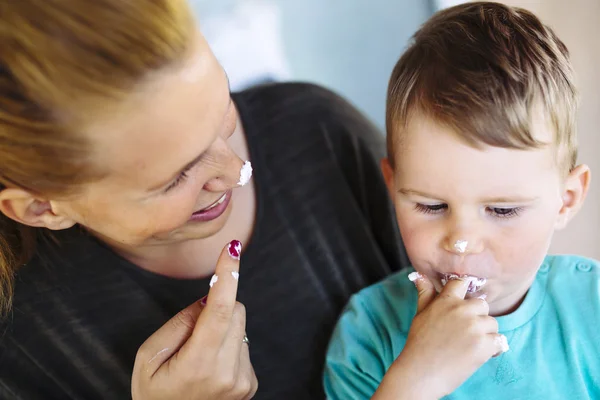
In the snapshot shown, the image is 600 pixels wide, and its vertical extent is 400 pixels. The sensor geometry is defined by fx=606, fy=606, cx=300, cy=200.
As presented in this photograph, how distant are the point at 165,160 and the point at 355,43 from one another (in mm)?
787

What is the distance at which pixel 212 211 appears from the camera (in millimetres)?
952

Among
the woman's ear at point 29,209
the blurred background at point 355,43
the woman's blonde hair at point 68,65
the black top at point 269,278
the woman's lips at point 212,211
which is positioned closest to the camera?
the woman's blonde hair at point 68,65

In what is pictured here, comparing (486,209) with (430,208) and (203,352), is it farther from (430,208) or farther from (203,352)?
(203,352)

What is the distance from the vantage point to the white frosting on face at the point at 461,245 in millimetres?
883

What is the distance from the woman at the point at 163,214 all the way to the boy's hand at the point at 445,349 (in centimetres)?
26

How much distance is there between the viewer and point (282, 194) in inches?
44.8

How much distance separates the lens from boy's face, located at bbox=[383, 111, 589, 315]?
2.81ft

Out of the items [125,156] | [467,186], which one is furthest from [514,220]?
[125,156]

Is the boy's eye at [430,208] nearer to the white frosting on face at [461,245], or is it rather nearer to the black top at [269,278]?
the white frosting on face at [461,245]

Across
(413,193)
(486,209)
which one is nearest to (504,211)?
(486,209)

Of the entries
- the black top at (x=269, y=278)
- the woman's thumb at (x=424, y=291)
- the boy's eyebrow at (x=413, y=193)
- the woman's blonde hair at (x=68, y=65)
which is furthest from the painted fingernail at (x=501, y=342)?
the woman's blonde hair at (x=68, y=65)

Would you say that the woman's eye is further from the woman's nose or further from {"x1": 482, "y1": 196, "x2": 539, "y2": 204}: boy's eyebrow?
{"x1": 482, "y1": 196, "x2": 539, "y2": 204}: boy's eyebrow

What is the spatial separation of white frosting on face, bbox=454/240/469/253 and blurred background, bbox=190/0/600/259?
55 centimetres

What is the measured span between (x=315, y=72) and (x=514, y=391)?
861 mm
